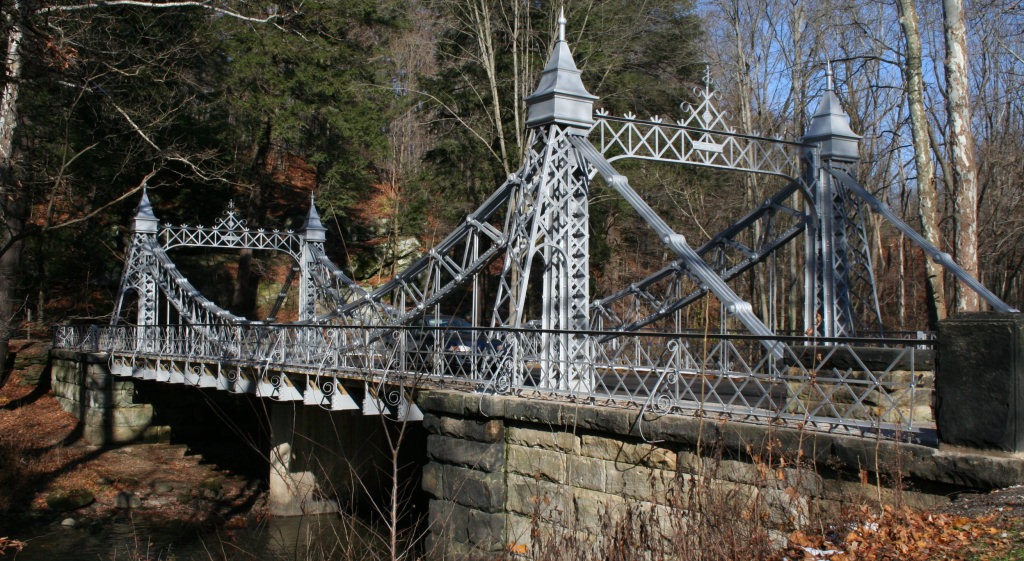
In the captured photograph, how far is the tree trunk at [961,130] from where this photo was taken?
405 inches

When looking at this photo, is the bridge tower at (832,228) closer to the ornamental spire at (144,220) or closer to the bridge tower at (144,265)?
the bridge tower at (144,265)

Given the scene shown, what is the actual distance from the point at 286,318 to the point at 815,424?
2490cm

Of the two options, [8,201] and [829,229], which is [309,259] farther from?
[829,229]

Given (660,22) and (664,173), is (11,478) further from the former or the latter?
(660,22)

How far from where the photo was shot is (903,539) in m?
4.46

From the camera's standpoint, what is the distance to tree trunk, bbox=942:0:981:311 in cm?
1030

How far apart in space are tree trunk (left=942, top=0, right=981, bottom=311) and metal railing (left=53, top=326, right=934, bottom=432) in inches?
61.3

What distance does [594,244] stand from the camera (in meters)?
24.8

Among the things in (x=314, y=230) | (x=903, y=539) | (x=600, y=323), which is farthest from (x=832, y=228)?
(x=314, y=230)

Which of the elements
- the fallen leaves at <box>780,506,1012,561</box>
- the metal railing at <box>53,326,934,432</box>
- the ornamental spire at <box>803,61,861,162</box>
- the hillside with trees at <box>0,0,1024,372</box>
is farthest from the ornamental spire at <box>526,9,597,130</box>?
the hillside with trees at <box>0,0,1024,372</box>

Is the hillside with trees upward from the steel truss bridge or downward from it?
upward

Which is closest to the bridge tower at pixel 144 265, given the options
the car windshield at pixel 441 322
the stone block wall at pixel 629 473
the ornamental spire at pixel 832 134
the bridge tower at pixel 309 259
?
the bridge tower at pixel 309 259

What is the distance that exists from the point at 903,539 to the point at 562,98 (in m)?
6.12

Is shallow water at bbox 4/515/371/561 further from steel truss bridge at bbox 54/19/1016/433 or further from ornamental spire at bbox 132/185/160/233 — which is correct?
ornamental spire at bbox 132/185/160/233
